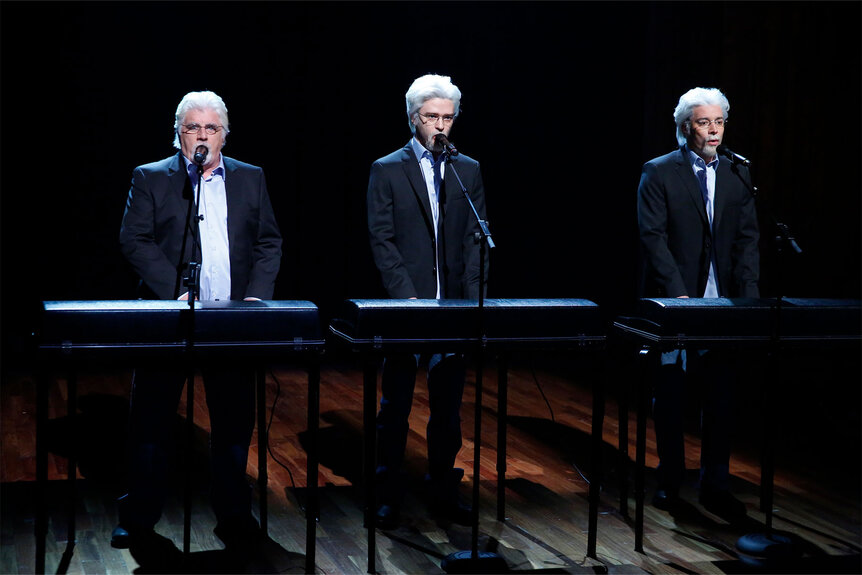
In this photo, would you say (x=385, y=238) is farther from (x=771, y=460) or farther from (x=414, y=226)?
(x=771, y=460)

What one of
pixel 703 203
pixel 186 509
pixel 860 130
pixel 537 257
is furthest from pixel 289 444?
pixel 860 130

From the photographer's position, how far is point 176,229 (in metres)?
3.32

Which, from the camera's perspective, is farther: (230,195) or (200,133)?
(230,195)

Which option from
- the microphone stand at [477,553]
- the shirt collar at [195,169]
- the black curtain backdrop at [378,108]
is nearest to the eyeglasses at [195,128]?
the shirt collar at [195,169]

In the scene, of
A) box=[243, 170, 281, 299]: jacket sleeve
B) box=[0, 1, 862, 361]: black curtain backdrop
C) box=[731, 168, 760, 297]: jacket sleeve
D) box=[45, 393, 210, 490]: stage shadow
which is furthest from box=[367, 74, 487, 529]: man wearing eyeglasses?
box=[0, 1, 862, 361]: black curtain backdrop

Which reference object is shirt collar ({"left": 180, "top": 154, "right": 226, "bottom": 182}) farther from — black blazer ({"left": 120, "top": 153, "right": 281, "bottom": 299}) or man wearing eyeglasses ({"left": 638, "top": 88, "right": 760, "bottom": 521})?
man wearing eyeglasses ({"left": 638, "top": 88, "right": 760, "bottom": 521})

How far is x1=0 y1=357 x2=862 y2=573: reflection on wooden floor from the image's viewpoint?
3.24 metres

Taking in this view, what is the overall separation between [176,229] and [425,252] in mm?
889

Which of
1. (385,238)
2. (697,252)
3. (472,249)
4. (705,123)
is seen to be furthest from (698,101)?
(385,238)

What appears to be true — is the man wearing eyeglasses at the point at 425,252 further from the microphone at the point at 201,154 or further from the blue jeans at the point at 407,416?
the microphone at the point at 201,154

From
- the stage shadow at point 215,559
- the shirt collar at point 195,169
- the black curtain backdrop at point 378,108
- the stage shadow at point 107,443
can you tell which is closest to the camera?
the stage shadow at point 215,559

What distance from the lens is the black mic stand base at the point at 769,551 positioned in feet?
10.8

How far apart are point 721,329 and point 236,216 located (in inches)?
67.6

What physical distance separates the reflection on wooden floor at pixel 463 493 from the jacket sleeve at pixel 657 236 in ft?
2.29
